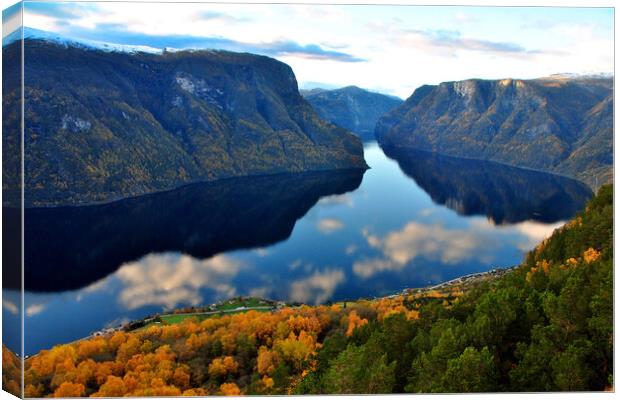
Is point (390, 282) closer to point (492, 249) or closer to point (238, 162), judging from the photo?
point (492, 249)

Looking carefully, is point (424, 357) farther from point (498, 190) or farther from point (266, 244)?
point (498, 190)

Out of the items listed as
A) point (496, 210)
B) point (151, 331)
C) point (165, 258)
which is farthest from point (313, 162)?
point (151, 331)

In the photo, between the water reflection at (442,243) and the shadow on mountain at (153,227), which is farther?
the shadow on mountain at (153,227)

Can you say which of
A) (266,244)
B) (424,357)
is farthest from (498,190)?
(424,357)

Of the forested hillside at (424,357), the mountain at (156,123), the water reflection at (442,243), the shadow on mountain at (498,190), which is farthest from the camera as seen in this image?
the mountain at (156,123)

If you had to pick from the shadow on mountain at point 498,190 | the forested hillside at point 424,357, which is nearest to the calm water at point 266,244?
the shadow on mountain at point 498,190

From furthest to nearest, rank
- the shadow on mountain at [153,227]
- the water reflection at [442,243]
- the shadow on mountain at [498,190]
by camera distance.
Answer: the shadow on mountain at [498,190], the shadow on mountain at [153,227], the water reflection at [442,243]

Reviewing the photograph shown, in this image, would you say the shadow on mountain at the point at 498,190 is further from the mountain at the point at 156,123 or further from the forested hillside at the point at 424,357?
the forested hillside at the point at 424,357
